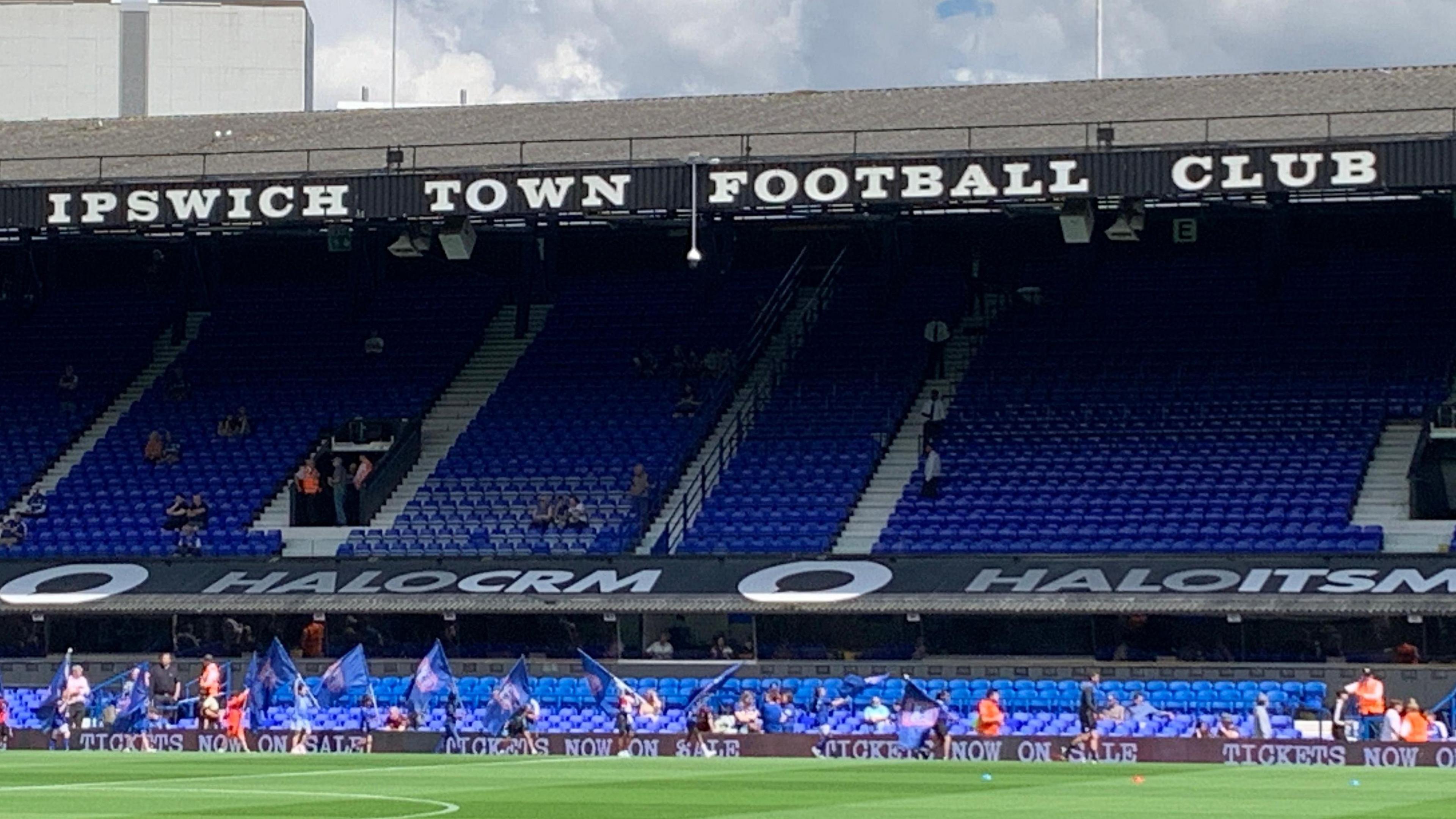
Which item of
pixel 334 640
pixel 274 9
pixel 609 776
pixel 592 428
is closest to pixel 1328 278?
pixel 592 428

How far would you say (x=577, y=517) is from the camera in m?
43.6

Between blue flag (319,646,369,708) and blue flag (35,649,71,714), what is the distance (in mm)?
4059

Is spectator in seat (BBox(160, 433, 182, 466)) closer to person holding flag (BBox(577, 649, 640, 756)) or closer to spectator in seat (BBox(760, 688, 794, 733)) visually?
person holding flag (BBox(577, 649, 640, 756))

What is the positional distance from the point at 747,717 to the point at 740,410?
10636 mm

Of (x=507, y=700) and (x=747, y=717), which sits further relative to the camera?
(x=507, y=700)

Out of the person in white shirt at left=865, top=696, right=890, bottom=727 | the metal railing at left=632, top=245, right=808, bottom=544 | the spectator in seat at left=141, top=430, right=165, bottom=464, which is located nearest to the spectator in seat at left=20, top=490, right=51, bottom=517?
the spectator in seat at left=141, top=430, right=165, bottom=464

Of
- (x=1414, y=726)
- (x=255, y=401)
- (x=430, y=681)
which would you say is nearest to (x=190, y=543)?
(x=255, y=401)

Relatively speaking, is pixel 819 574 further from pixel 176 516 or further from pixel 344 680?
pixel 176 516

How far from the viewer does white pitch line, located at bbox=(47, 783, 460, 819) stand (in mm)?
20641

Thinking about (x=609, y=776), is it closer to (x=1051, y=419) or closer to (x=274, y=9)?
(x=1051, y=419)

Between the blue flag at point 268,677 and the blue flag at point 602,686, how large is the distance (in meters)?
4.84

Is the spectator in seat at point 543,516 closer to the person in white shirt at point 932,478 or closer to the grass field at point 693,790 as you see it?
the person in white shirt at point 932,478

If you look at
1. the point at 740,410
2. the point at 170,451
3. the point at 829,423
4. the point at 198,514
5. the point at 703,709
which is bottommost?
the point at 703,709

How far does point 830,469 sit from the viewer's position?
44.0 meters
